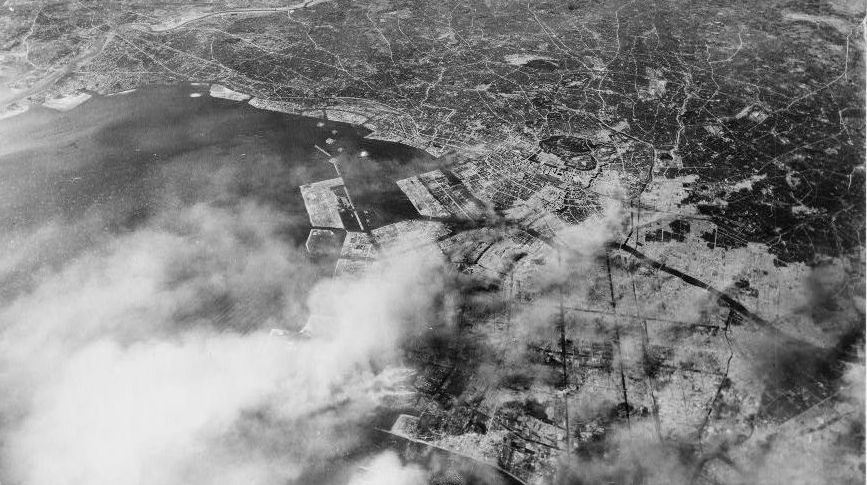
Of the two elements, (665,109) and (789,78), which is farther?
(789,78)

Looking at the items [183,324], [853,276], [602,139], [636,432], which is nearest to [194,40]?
[183,324]

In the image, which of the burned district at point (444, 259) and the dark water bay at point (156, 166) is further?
the dark water bay at point (156, 166)

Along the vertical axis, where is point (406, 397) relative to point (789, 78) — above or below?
below

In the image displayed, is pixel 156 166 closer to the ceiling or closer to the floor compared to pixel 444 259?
closer to the ceiling

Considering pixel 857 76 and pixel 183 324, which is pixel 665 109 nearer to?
pixel 857 76

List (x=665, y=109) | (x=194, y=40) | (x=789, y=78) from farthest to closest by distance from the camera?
(x=194, y=40) < (x=789, y=78) < (x=665, y=109)

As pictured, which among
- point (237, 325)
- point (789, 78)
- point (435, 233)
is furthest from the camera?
point (789, 78)

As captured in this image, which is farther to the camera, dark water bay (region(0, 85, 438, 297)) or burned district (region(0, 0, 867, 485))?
dark water bay (region(0, 85, 438, 297))

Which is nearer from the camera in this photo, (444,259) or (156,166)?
(444,259)

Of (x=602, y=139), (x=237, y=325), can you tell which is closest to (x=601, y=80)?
(x=602, y=139)
